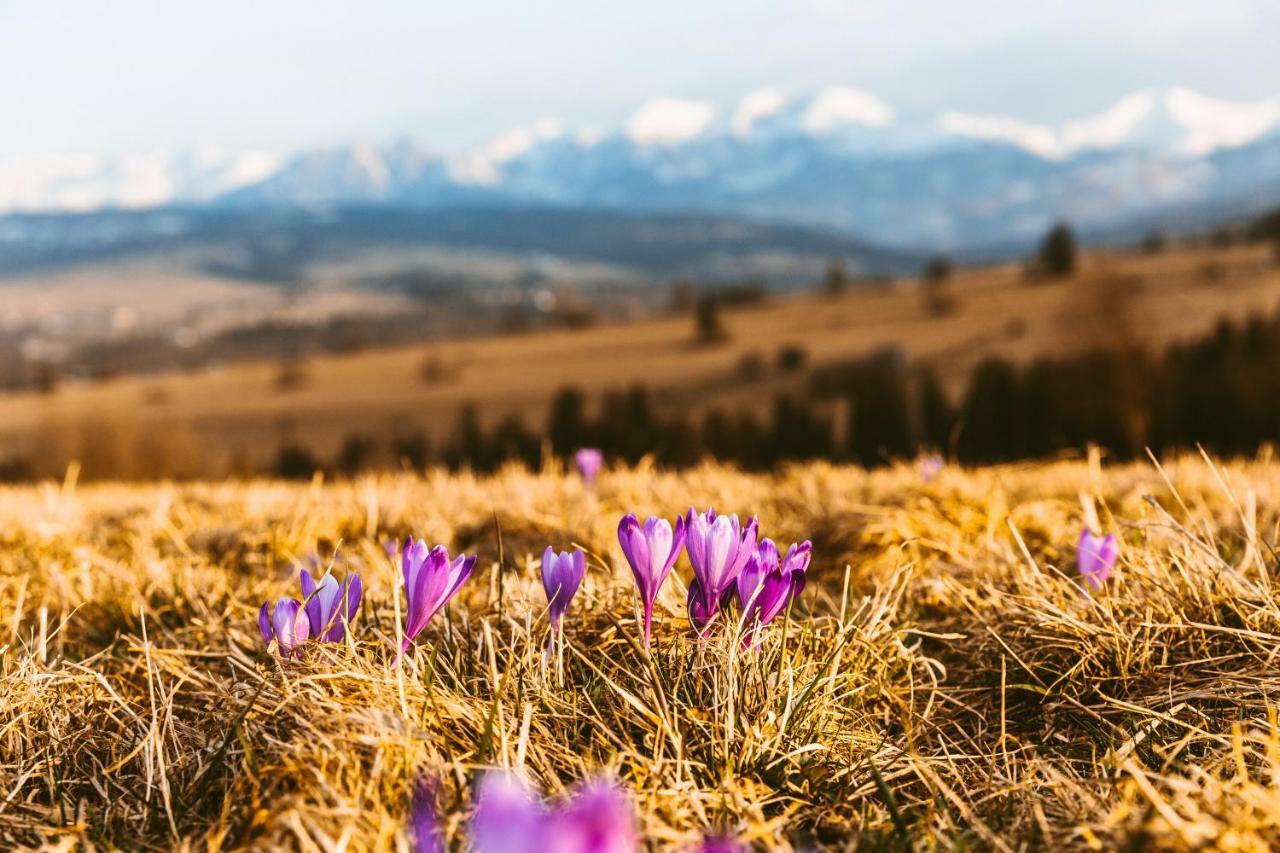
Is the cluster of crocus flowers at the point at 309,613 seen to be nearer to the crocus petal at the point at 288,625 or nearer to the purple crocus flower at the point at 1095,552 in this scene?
the crocus petal at the point at 288,625

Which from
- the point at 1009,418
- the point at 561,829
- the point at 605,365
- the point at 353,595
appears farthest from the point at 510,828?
the point at 605,365

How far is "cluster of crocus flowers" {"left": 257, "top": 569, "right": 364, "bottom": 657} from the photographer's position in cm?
171

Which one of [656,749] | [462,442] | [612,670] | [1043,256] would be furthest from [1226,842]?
[1043,256]

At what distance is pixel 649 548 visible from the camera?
64.2 inches

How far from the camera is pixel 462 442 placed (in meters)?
40.4

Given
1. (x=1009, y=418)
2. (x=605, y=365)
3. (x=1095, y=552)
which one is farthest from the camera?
(x=605, y=365)

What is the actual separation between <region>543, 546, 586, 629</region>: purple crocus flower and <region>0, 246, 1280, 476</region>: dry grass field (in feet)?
143

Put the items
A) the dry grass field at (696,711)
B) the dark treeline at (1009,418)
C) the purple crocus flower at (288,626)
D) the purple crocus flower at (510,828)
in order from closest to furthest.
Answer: the purple crocus flower at (510,828) < the dry grass field at (696,711) < the purple crocus flower at (288,626) < the dark treeline at (1009,418)

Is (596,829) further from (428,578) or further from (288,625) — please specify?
(288,625)

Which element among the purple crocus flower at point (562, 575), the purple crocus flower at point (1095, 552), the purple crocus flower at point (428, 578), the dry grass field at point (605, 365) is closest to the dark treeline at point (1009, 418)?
the dry grass field at point (605, 365)

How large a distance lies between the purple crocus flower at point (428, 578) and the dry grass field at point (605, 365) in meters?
43.6

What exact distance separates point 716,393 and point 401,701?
62207 millimetres

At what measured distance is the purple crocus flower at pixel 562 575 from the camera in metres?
1.72

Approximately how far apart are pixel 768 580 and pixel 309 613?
780 millimetres
